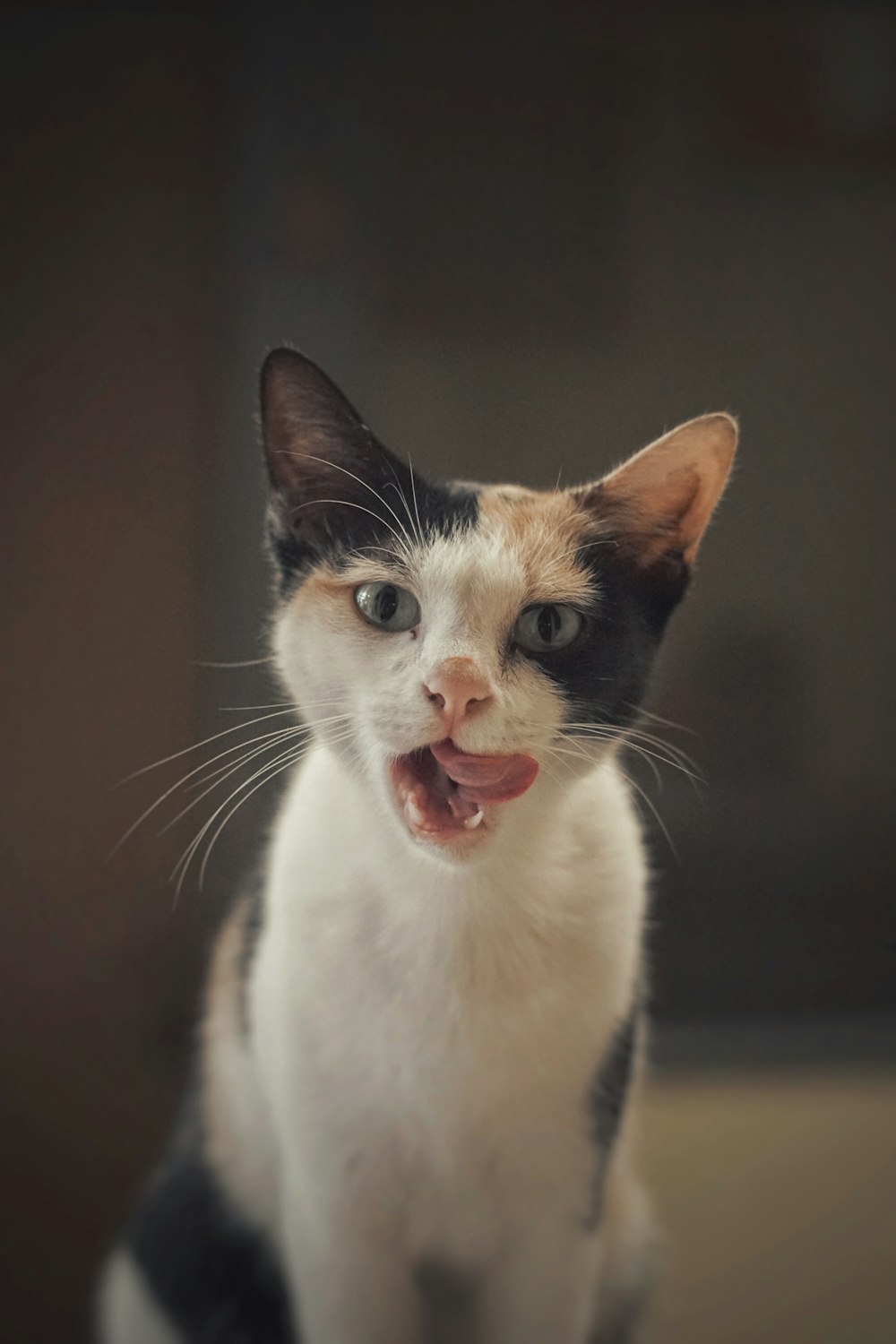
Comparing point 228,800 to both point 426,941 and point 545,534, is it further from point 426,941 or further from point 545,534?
point 545,534

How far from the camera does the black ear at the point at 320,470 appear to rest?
2.40ft

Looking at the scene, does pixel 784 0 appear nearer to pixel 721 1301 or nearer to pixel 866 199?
pixel 866 199

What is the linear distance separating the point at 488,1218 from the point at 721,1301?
249 mm

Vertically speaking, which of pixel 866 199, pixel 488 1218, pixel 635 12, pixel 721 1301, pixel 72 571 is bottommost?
pixel 721 1301

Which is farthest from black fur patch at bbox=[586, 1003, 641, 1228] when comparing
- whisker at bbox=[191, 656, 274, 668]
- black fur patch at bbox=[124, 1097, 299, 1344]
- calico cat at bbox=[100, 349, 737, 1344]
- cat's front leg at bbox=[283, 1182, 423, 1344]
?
whisker at bbox=[191, 656, 274, 668]

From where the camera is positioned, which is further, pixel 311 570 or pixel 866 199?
pixel 866 199

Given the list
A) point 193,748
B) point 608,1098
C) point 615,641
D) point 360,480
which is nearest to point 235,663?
point 193,748

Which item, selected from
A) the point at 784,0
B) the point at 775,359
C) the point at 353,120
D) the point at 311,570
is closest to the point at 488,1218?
the point at 311,570

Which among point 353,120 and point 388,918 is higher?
point 353,120

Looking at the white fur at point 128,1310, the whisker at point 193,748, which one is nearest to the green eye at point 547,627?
the whisker at point 193,748

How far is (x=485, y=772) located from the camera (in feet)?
2.26

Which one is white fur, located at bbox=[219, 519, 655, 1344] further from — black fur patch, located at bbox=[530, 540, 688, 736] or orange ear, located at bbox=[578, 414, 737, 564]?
orange ear, located at bbox=[578, 414, 737, 564]

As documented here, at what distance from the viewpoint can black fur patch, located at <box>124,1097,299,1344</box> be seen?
844 millimetres

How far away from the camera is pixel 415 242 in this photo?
82cm
